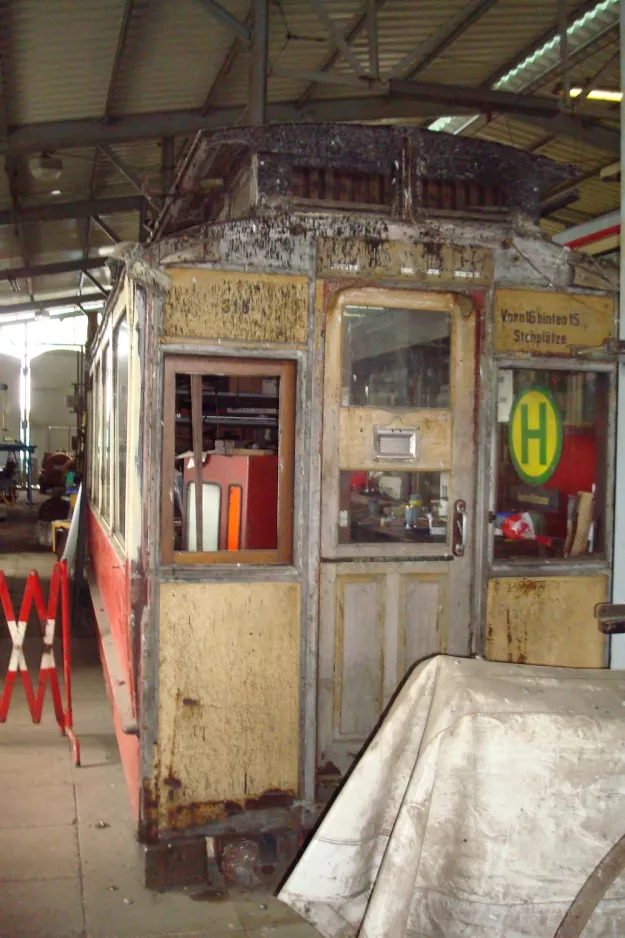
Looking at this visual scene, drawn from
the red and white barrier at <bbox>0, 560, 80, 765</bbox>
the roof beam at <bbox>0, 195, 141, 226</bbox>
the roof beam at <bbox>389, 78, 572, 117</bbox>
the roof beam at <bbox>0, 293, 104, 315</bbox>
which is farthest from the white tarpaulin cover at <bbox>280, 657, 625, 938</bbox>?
the roof beam at <bbox>0, 293, 104, 315</bbox>

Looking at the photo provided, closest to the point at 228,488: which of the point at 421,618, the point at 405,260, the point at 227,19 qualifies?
the point at 421,618

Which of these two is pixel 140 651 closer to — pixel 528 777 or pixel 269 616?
pixel 269 616

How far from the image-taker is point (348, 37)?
7.76 m

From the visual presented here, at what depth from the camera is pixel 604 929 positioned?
7.05 feet

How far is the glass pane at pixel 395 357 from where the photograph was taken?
3697 mm

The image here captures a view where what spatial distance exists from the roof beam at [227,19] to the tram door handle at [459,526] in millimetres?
4815

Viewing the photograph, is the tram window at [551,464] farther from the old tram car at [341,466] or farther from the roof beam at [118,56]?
the roof beam at [118,56]

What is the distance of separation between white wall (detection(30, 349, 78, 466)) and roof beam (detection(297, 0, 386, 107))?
789 inches

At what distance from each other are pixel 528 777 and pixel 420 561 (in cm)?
165

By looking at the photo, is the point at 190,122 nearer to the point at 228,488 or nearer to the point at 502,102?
the point at 502,102

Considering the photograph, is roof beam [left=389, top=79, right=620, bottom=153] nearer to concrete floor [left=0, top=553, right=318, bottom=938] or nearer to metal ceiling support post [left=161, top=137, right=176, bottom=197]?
metal ceiling support post [left=161, top=137, right=176, bottom=197]

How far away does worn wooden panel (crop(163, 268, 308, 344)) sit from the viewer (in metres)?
3.43

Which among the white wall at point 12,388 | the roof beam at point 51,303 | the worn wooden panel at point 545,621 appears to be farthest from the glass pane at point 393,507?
the white wall at point 12,388

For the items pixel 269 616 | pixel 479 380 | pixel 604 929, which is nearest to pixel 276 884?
pixel 269 616
